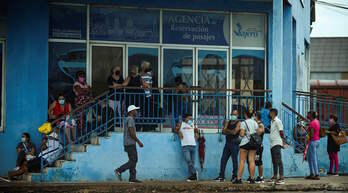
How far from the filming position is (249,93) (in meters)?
18.4

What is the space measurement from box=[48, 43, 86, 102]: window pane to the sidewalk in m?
2.89

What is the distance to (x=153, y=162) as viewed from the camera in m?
16.9

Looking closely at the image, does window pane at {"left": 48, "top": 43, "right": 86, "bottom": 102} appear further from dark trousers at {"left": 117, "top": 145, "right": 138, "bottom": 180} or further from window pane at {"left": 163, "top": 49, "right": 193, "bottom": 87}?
dark trousers at {"left": 117, "top": 145, "right": 138, "bottom": 180}

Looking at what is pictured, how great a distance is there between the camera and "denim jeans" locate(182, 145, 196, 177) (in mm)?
16578

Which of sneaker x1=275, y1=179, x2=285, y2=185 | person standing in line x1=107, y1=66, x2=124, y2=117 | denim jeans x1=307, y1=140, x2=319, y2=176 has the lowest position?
sneaker x1=275, y1=179, x2=285, y2=185

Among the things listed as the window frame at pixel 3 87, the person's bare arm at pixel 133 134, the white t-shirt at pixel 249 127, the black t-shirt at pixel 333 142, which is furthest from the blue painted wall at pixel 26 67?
the black t-shirt at pixel 333 142

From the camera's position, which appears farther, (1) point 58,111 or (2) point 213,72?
(2) point 213,72

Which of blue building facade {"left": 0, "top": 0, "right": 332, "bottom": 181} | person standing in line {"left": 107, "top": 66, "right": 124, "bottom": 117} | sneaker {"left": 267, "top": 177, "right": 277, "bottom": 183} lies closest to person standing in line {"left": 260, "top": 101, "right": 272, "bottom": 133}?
blue building facade {"left": 0, "top": 0, "right": 332, "bottom": 181}

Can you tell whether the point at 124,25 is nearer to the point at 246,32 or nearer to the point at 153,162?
the point at 246,32

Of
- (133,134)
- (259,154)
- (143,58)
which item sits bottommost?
(259,154)

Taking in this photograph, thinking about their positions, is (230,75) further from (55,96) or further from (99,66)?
(55,96)

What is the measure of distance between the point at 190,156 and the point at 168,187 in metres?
1.43

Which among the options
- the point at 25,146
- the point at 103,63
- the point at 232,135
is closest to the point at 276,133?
the point at 232,135

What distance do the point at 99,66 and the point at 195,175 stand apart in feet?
12.5
